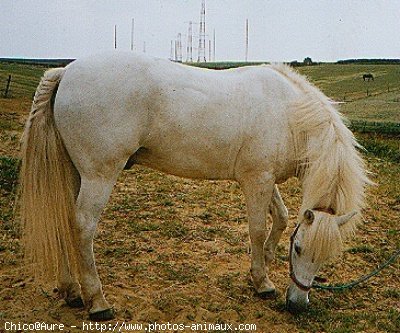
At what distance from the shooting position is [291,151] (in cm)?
346

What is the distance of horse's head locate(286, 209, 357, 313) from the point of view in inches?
119

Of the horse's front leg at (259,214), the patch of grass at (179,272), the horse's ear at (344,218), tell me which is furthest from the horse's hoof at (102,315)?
the horse's ear at (344,218)

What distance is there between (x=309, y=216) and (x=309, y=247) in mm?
226

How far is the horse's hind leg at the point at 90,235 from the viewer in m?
2.94

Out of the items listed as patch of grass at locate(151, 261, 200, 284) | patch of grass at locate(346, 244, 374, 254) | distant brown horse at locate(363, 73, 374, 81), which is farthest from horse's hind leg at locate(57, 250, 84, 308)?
distant brown horse at locate(363, 73, 374, 81)

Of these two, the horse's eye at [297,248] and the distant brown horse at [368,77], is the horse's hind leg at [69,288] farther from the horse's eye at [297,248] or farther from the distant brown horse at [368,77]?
the distant brown horse at [368,77]

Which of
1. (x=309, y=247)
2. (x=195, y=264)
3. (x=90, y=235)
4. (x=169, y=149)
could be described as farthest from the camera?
(x=195, y=264)

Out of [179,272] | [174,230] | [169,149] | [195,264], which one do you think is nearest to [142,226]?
[174,230]

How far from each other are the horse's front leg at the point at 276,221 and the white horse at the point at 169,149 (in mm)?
349

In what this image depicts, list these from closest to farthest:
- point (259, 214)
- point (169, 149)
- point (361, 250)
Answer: point (169, 149) < point (259, 214) < point (361, 250)

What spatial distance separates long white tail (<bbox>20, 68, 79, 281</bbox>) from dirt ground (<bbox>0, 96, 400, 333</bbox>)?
20.4 inches

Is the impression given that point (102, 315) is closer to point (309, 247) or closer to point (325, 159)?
point (309, 247)

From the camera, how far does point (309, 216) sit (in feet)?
10.3

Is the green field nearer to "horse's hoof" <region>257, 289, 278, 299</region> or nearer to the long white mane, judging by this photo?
"horse's hoof" <region>257, 289, 278, 299</region>
